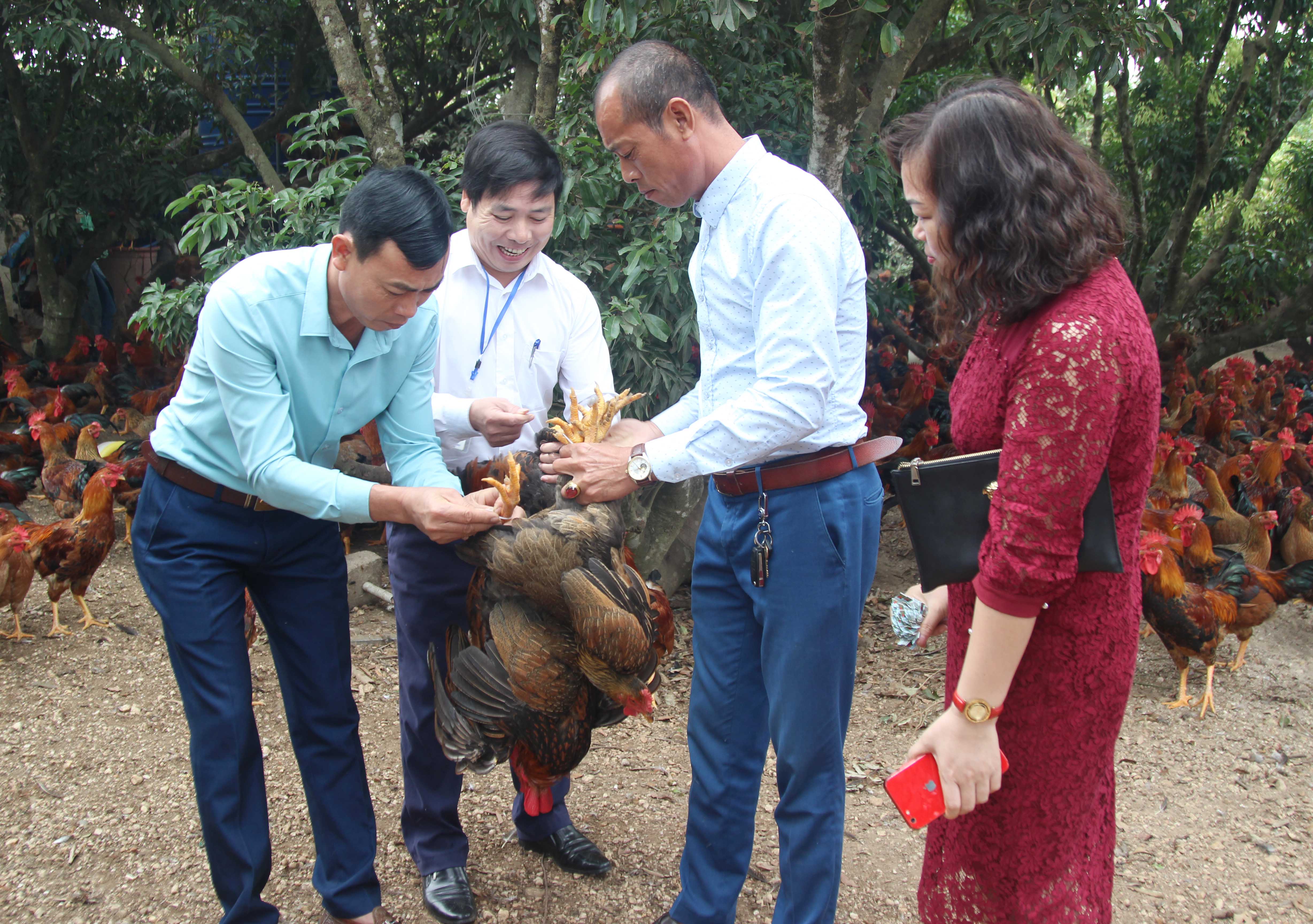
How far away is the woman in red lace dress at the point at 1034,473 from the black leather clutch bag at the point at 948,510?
0.23ft

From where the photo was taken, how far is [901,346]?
892 cm

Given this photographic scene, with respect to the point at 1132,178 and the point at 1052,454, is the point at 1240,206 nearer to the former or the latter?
the point at 1132,178

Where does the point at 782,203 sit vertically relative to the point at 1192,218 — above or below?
below

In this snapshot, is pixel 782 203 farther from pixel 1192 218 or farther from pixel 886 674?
pixel 1192 218

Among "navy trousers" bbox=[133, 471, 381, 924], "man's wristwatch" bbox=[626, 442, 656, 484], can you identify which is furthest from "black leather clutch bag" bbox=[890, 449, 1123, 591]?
"navy trousers" bbox=[133, 471, 381, 924]

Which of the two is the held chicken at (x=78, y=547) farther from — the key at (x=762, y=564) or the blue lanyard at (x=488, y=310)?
the key at (x=762, y=564)

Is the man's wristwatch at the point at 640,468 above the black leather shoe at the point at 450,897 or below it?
above

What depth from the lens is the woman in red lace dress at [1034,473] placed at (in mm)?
1376

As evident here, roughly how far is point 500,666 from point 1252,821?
315 centimetres

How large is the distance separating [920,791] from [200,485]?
1838 mm

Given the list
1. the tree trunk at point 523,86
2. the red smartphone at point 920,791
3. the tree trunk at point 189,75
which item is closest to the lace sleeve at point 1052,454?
the red smartphone at point 920,791

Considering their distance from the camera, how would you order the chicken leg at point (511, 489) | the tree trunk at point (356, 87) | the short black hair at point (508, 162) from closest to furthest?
the chicken leg at point (511, 489)
the short black hair at point (508, 162)
the tree trunk at point (356, 87)

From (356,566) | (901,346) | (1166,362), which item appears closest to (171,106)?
→ (356,566)

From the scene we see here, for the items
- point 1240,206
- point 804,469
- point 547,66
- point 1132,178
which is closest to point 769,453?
point 804,469
